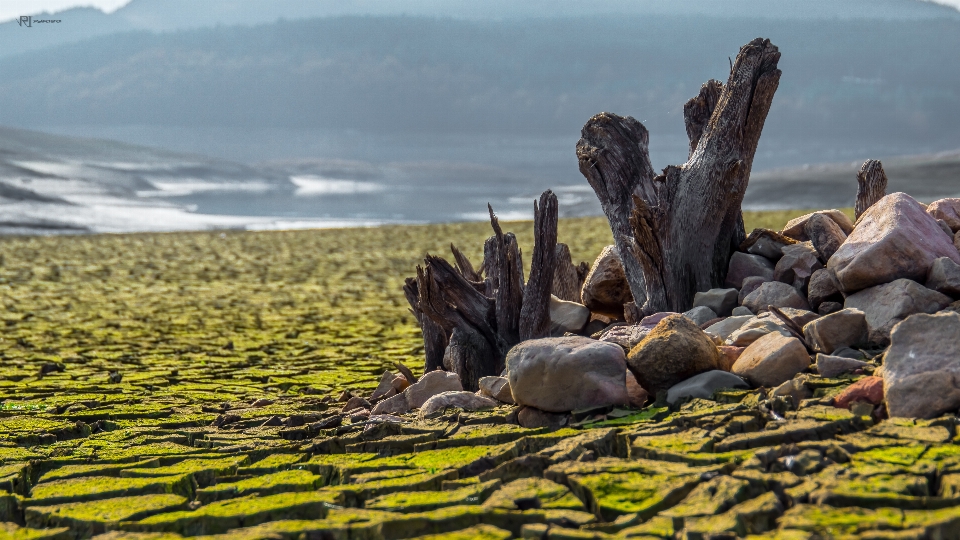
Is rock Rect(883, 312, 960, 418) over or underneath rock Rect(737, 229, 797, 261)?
underneath

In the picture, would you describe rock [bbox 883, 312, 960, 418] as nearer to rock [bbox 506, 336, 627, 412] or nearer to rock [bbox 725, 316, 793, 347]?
rock [bbox 725, 316, 793, 347]

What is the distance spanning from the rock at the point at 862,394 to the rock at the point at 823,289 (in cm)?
125

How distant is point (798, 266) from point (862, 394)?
6.02 ft

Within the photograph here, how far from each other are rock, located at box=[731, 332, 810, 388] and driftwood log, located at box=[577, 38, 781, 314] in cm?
145

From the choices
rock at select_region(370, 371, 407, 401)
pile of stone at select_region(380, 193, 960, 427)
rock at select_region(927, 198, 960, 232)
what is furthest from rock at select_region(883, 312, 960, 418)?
rock at select_region(370, 371, 407, 401)

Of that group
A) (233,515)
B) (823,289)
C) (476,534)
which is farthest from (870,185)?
(233,515)

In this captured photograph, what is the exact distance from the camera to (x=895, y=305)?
435 centimetres

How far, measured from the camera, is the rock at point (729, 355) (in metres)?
4.30

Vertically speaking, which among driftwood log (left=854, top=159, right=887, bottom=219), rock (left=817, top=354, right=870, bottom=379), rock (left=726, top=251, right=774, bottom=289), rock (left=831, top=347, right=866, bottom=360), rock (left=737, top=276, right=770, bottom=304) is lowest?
rock (left=817, top=354, right=870, bottom=379)

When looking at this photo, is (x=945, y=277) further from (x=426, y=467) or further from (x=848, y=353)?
(x=426, y=467)

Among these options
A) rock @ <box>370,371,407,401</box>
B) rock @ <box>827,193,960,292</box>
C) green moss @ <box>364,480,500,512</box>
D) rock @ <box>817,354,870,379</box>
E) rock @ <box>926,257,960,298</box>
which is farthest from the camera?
rock @ <box>370,371,407,401</box>

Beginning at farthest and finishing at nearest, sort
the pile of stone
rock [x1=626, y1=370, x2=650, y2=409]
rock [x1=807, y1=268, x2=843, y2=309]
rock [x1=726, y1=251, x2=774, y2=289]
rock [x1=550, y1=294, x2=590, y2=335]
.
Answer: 1. rock [x1=550, y1=294, x2=590, y2=335]
2. rock [x1=726, y1=251, x2=774, y2=289]
3. rock [x1=807, y1=268, x2=843, y2=309]
4. rock [x1=626, y1=370, x2=650, y2=409]
5. the pile of stone

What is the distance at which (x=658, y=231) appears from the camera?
18.2 feet

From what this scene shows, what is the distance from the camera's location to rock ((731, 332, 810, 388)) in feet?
13.3
